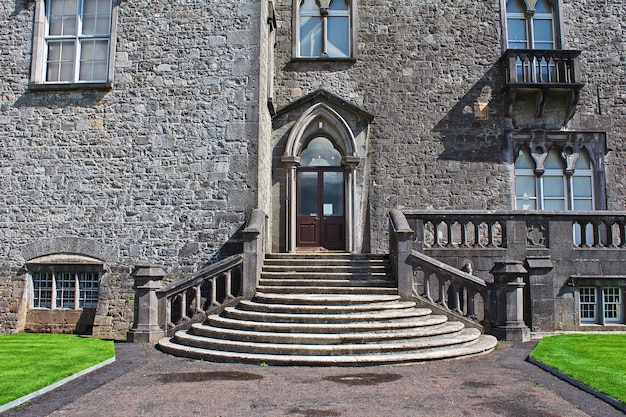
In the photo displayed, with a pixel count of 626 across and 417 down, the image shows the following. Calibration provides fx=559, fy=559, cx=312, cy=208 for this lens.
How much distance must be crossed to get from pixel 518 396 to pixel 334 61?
10908 millimetres

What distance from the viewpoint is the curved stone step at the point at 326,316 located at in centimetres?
947

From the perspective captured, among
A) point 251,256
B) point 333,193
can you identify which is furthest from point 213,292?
point 333,193

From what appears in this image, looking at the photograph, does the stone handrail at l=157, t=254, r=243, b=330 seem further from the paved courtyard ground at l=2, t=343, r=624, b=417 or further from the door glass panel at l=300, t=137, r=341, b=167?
the door glass panel at l=300, t=137, r=341, b=167

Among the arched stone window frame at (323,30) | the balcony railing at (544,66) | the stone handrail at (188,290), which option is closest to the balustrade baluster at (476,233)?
the stone handrail at (188,290)

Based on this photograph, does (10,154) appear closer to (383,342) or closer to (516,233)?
(383,342)

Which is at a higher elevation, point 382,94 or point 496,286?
point 382,94

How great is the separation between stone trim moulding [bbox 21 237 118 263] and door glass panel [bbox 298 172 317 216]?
4.82 metres

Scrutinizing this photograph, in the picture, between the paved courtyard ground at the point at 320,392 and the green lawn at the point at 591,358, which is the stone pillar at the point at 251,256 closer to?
the paved courtyard ground at the point at 320,392

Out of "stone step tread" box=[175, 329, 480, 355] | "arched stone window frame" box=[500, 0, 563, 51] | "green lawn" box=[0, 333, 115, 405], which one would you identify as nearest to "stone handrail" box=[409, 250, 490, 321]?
"stone step tread" box=[175, 329, 480, 355]

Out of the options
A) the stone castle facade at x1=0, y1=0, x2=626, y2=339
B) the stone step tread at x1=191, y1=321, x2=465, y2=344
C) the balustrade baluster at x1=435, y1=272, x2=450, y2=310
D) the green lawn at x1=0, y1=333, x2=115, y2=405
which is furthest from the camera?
the stone castle facade at x1=0, y1=0, x2=626, y2=339

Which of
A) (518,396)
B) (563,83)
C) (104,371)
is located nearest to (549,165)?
(563,83)

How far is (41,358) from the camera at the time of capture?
848 cm

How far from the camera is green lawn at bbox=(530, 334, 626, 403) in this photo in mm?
6399

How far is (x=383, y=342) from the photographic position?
8.93m
